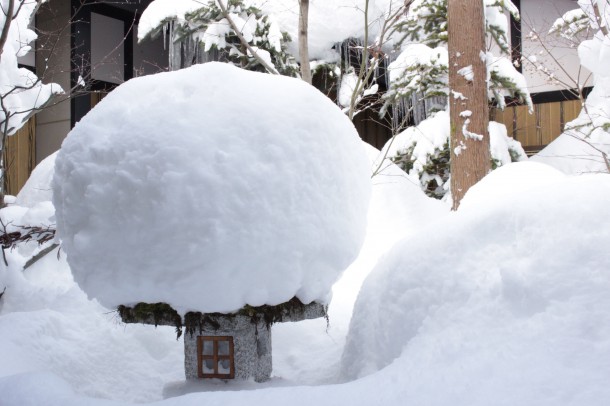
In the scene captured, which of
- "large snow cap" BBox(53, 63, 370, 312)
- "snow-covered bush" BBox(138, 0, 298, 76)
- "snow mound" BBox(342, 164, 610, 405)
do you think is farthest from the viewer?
"snow-covered bush" BBox(138, 0, 298, 76)

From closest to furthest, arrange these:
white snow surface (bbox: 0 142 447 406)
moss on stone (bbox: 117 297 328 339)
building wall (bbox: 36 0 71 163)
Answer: moss on stone (bbox: 117 297 328 339) → white snow surface (bbox: 0 142 447 406) → building wall (bbox: 36 0 71 163)

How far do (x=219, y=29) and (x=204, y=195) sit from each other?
231 inches

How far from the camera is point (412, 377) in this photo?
2.67 metres

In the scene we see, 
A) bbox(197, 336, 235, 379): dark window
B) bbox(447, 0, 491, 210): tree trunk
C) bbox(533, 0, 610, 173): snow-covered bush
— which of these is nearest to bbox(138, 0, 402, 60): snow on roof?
bbox(533, 0, 610, 173): snow-covered bush

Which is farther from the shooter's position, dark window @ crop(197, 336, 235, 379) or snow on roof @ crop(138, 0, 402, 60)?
snow on roof @ crop(138, 0, 402, 60)

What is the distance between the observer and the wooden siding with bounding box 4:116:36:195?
29.9 ft

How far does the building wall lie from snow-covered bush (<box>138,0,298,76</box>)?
1.37 meters

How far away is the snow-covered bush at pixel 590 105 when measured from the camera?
6.98m

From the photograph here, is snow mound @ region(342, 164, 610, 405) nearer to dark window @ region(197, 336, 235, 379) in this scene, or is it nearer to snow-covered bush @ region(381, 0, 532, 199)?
dark window @ region(197, 336, 235, 379)

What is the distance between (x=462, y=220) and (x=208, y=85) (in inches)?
64.8

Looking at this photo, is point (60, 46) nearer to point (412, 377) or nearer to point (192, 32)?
point (192, 32)

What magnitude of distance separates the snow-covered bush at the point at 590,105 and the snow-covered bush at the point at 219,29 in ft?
12.9

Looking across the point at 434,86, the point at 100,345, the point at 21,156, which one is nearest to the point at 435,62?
the point at 434,86

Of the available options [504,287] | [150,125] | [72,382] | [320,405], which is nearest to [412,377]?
[320,405]
